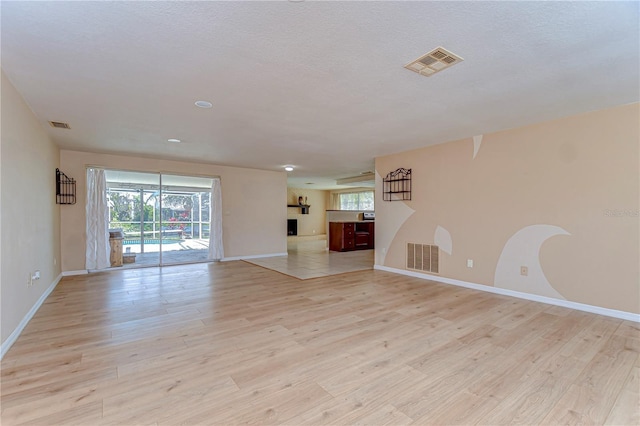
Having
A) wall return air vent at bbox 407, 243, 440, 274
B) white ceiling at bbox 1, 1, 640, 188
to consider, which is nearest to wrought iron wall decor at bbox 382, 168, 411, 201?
wall return air vent at bbox 407, 243, 440, 274

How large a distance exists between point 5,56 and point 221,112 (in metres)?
1.74

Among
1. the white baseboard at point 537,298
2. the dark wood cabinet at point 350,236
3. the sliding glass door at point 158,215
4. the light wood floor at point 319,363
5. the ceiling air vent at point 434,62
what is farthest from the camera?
the dark wood cabinet at point 350,236

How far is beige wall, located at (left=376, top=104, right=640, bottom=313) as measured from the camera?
129 inches

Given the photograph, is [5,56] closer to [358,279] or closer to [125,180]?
[358,279]

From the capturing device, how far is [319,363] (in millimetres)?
2281

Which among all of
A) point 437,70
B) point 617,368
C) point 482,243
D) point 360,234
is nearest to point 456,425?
point 617,368

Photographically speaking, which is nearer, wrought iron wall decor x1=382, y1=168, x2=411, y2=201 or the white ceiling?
the white ceiling

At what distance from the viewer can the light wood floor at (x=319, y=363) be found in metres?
1.73

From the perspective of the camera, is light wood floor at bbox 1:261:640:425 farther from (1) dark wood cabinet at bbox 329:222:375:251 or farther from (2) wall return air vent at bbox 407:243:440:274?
(1) dark wood cabinet at bbox 329:222:375:251

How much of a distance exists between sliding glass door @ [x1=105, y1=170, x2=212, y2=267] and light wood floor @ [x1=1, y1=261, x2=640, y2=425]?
Result: 13.5 ft

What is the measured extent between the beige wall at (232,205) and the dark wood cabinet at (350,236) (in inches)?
68.6

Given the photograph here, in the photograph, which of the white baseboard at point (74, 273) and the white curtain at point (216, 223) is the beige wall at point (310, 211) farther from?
the white baseboard at point (74, 273)

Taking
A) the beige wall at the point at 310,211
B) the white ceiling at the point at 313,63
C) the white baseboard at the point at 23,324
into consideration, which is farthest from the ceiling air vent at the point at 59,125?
the beige wall at the point at 310,211

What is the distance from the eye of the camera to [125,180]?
800cm
